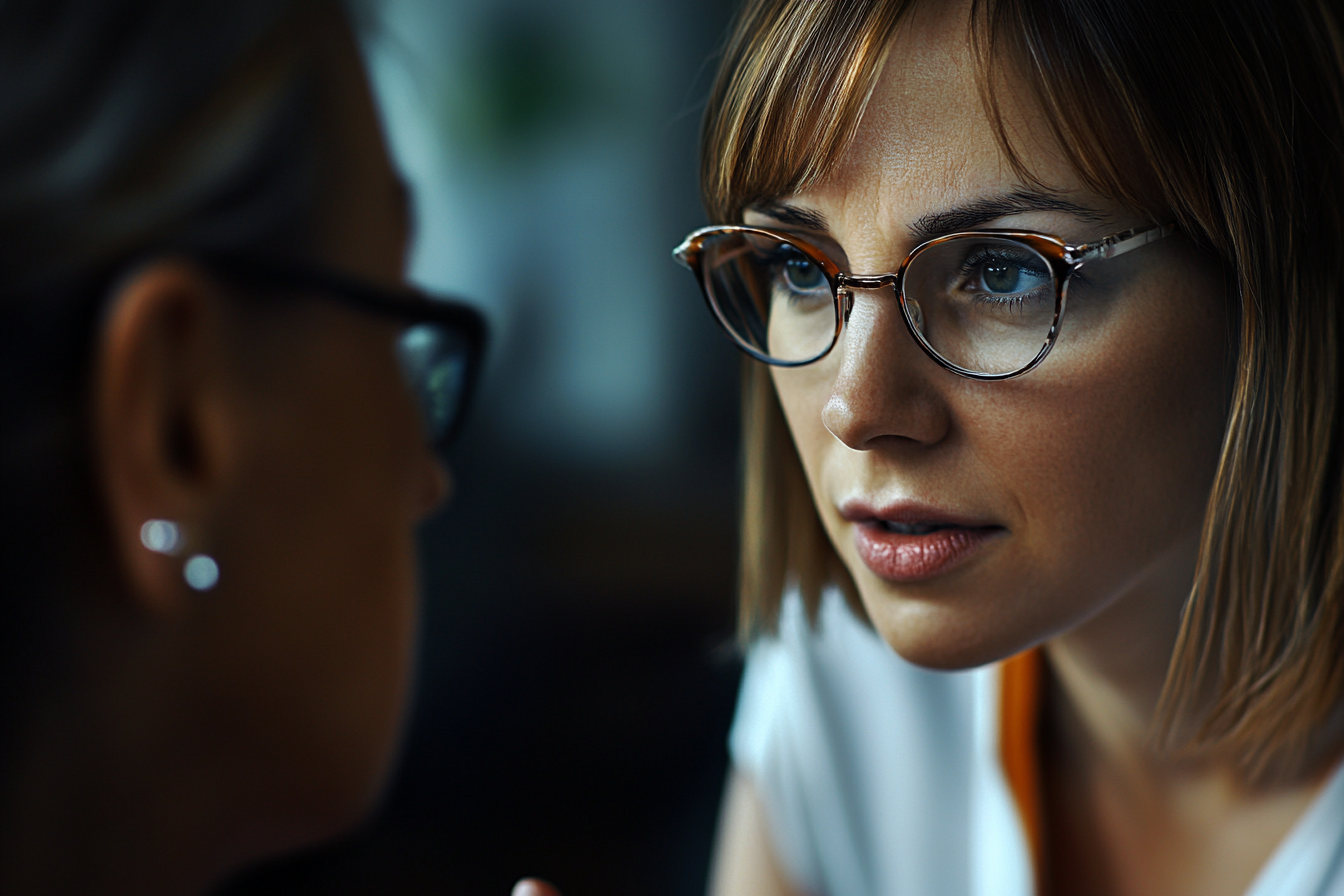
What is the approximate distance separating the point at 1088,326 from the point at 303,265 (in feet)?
1.44

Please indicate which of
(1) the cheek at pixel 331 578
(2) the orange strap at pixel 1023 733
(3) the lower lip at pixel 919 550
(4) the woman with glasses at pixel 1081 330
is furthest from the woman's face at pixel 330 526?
(2) the orange strap at pixel 1023 733

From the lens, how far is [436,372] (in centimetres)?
69

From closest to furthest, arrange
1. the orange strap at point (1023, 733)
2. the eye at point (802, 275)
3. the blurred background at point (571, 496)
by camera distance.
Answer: the eye at point (802, 275)
the orange strap at point (1023, 733)
the blurred background at point (571, 496)

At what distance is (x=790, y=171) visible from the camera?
1.80ft

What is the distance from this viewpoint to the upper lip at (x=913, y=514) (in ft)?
1.82

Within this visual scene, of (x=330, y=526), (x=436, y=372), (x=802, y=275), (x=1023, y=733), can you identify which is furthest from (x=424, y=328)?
(x=1023, y=733)

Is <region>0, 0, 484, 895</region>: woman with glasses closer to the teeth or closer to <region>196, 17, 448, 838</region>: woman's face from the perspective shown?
<region>196, 17, 448, 838</region>: woman's face

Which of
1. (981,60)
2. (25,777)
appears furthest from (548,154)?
(25,777)

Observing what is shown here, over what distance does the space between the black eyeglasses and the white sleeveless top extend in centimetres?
34

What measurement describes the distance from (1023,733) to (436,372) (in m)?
0.56

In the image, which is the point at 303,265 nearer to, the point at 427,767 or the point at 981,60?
the point at 981,60

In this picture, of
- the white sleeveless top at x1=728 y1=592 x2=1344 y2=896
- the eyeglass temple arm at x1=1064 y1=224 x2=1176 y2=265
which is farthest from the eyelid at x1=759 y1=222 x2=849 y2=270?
the white sleeveless top at x1=728 y1=592 x2=1344 y2=896

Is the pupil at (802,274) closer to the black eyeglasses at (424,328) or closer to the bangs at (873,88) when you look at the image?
the bangs at (873,88)

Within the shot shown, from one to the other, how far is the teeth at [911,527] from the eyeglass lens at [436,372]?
317mm
